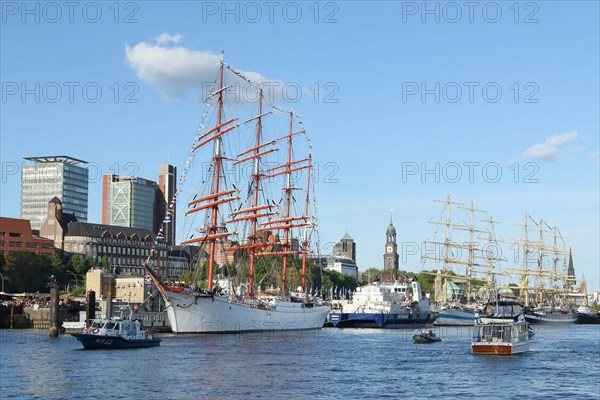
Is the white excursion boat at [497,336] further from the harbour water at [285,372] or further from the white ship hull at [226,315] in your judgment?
the white ship hull at [226,315]

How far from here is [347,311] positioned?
530ft

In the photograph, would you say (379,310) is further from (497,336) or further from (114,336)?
(114,336)

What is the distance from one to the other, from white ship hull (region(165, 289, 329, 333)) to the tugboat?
25134 millimetres

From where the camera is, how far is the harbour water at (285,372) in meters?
57.7

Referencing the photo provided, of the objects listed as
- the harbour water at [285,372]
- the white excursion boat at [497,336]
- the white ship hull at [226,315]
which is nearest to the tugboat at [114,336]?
the harbour water at [285,372]

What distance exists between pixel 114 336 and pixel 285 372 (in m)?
24.4

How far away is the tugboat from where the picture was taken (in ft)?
282

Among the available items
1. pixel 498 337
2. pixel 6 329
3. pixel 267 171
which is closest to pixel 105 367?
pixel 498 337

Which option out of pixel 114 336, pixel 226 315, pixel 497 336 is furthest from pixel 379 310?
pixel 114 336

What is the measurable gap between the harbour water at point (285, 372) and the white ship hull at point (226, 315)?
16160mm

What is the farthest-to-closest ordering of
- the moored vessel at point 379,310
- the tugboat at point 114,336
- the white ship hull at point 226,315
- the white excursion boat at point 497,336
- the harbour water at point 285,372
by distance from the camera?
the moored vessel at point 379,310 < the white ship hull at point 226,315 < the tugboat at point 114,336 < the white excursion boat at point 497,336 < the harbour water at point 285,372

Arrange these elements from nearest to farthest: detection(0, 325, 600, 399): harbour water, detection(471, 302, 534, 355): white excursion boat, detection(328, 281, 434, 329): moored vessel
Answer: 1. detection(0, 325, 600, 399): harbour water
2. detection(471, 302, 534, 355): white excursion boat
3. detection(328, 281, 434, 329): moored vessel

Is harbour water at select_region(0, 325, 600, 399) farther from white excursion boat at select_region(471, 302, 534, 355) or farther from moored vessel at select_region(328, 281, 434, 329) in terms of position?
moored vessel at select_region(328, 281, 434, 329)

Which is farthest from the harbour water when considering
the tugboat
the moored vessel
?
the moored vessel
